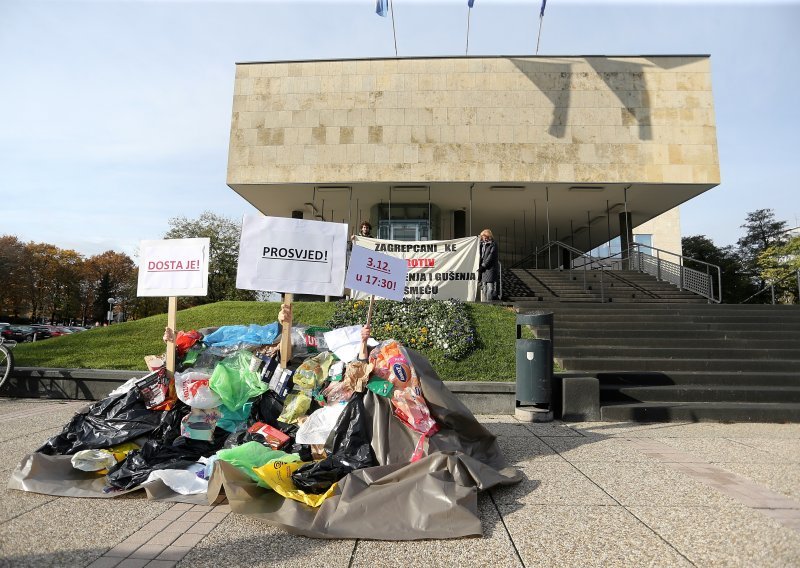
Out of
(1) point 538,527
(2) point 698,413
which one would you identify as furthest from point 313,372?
(2) point 698,413

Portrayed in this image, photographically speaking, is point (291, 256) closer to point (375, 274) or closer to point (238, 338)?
point (375, 274)

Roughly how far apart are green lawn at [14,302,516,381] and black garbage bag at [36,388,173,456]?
195 inches

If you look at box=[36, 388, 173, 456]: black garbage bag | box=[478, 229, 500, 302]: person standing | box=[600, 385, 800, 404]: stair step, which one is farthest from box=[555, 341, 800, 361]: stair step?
box=[36, 388, 173, 456]: black garbage bag

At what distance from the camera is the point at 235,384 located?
4387 mm

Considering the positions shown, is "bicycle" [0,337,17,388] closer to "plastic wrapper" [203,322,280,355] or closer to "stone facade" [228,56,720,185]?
"plastic wrapper" [203,322,280,355]

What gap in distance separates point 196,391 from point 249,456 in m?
0.96

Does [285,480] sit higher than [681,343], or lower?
lower

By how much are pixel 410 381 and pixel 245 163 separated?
53.3 feet

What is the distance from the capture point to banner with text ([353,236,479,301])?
40.3 feet

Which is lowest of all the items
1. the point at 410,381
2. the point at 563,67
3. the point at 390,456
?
the point at 390,456

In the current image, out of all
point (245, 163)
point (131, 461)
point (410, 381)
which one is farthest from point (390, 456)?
point (245, 163)

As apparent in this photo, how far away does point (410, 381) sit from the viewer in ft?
14.2

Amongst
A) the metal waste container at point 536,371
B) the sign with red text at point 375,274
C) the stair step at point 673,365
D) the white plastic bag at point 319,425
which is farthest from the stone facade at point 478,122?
the white plastic bag at point 319,425

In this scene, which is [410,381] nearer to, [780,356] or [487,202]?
[780,356]
